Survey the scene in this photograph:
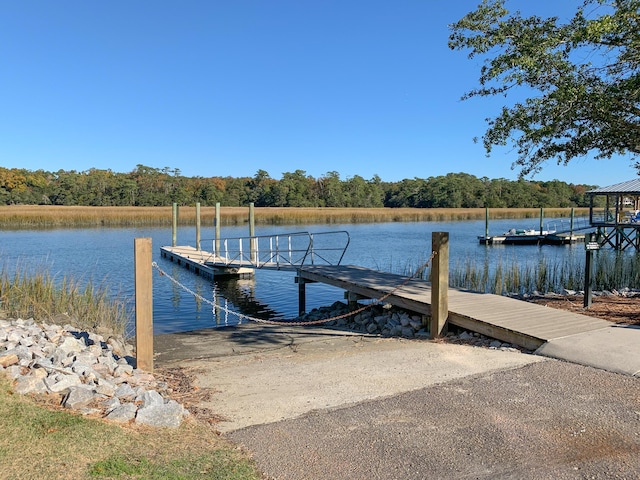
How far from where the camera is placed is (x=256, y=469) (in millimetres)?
3625

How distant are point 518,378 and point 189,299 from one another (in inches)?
493

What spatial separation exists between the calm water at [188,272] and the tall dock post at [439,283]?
22.1 ft

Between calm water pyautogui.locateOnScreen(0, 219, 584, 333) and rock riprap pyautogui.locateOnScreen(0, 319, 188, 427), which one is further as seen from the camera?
calm water pyautogui.locateOnScreen(0, 219, 584, 333)

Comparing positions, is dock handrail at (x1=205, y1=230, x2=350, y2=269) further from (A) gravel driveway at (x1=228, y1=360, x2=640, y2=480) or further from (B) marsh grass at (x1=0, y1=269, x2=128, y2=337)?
(A) gravel driveway at (x1=228, y1=360, x2=640, y2=480)

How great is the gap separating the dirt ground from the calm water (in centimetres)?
676

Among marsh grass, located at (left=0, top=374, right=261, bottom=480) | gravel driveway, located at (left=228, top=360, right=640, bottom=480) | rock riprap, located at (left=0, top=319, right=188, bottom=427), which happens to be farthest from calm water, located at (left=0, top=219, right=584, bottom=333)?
gravel driveway, located at (left=228, top=360, right=640, bottom=480)

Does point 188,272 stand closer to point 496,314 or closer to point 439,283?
point 439,283

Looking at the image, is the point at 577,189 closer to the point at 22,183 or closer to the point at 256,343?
the point at 22,183

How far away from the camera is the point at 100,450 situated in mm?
3619

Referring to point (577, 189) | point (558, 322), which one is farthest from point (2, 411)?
point (577, 189)

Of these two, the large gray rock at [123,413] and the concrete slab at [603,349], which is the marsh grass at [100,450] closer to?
the large gray rock at [123,413]

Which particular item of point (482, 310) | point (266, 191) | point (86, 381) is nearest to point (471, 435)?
point (86, 381)

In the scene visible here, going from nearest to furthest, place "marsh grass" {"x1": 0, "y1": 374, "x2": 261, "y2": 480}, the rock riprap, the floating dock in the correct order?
1. "marsh grass" {"x1": 0, "y1": 374, "x2": 261, "y2": 480}
2. the rock riprap
3. the floating dock

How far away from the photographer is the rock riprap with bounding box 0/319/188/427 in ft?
14.5
